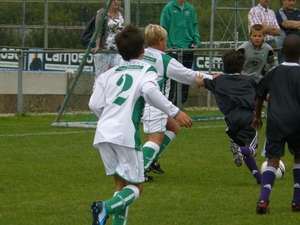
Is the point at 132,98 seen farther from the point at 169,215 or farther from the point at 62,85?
the point at 62,85

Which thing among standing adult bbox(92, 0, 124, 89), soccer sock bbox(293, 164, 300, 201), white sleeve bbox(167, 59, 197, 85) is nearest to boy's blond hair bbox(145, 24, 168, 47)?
white sleeve bbox(167, 59, 197, 85)

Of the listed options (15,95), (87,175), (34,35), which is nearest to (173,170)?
(87,175)

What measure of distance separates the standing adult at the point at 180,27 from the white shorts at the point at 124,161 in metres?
8.14

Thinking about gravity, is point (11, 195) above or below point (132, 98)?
below

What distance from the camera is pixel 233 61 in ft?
27.4

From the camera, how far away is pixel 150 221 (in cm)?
665

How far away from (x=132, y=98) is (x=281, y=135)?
4.73 feet

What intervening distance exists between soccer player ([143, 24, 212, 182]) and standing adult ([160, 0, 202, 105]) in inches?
209

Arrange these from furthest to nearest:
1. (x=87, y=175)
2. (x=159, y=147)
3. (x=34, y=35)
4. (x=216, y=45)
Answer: (x=34, y=35)
(x=216, y=45)
(x=87, y=175)
(x=159, y=147)

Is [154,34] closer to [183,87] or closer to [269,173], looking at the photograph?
[269,173]

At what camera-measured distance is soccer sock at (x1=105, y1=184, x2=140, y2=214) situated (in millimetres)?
5830

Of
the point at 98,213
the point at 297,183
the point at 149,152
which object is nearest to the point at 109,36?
the point at 149,152

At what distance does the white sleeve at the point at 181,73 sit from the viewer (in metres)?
8.02

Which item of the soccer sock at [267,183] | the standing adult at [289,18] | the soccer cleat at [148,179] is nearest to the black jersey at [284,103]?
the soccer sock at [267,183]
